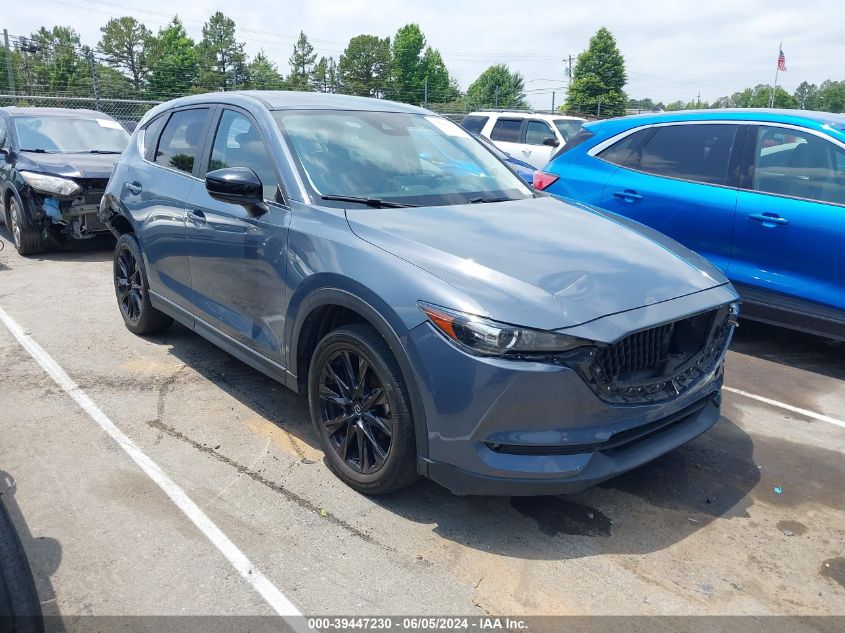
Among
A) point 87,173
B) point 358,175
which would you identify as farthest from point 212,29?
point 358,175

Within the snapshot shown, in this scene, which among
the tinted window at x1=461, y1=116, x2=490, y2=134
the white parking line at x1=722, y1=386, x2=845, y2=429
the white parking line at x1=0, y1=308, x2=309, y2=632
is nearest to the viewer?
the white parking line at x1=0, y1=308, x2=309, y2=632

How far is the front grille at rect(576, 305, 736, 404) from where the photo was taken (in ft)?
8.96

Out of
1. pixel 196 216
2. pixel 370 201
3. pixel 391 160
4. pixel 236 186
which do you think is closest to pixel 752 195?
pixel 391 160

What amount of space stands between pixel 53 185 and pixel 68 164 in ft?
1.37

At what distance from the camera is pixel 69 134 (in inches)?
365

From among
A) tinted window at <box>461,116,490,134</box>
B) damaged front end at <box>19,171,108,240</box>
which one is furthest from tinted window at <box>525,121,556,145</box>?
damaged front end at <box>19,171,108,240</box>

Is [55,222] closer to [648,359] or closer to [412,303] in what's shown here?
[412,303]

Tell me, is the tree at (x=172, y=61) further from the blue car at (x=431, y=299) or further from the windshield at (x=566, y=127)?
the blue car at (x=431, y=299)

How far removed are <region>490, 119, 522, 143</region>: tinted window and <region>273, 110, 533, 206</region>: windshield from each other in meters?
9.63

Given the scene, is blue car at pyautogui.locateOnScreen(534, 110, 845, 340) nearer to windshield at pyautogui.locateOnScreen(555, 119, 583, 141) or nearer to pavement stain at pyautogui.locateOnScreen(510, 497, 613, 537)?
pavement stain at pyautogui.locateOnScreen(510, 497, 613, 537)

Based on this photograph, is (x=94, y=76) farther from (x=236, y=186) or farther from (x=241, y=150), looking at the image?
(x=236, y=186)

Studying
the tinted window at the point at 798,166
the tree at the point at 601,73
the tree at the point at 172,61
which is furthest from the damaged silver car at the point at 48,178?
the tree at the point at 601,73

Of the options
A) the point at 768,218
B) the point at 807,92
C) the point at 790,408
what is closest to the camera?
the point at 790,408

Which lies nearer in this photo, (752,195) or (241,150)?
(241,150)
